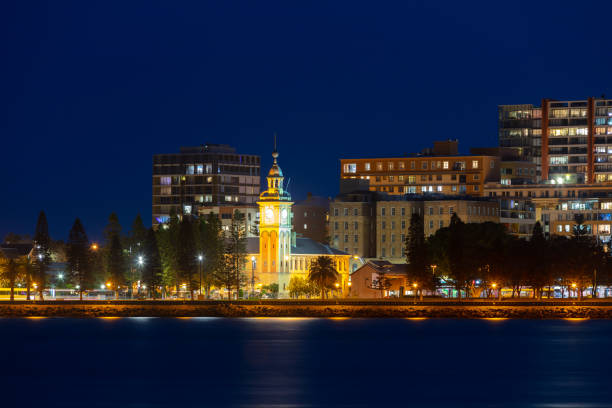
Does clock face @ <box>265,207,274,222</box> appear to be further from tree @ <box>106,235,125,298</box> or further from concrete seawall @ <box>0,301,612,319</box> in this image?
concrete seawall @ <box>0,301,612,319</box>

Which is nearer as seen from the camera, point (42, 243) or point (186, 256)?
point (186, 256)

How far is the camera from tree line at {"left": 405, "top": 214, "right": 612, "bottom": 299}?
538ft

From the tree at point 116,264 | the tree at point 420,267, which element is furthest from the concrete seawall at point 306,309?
the tree at point 116,264

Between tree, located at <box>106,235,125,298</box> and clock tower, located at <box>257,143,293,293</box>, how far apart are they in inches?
942

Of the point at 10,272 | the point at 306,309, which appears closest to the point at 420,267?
the point at 306,309

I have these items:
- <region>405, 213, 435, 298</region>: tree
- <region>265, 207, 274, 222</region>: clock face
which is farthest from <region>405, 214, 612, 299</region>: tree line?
<region>265, 207, 274, 222</region>: clock face

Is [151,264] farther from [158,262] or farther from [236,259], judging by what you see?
[236,259]

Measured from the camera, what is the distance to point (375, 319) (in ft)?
581

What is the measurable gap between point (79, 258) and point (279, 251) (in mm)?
29902

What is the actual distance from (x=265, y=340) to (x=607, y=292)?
250ft

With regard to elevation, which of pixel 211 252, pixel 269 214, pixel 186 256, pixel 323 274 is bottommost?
pixel 323 274

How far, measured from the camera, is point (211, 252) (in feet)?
581

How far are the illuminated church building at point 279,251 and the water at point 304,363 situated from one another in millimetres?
26611

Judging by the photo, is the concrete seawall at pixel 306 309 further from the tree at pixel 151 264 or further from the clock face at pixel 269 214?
the clock face at pixel 269 214
